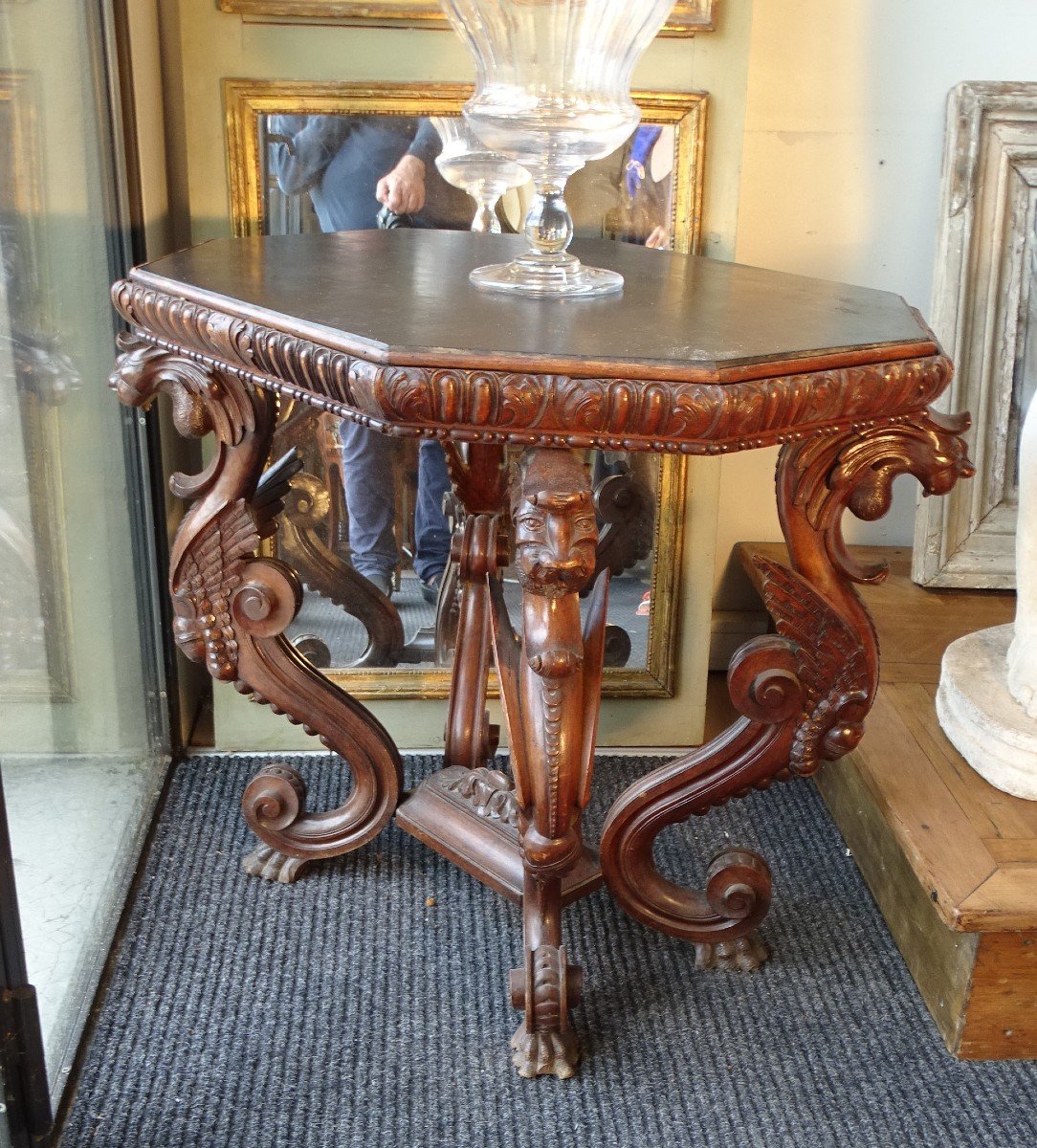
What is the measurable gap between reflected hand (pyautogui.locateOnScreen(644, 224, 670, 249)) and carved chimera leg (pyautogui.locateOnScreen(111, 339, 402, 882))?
0.68 m

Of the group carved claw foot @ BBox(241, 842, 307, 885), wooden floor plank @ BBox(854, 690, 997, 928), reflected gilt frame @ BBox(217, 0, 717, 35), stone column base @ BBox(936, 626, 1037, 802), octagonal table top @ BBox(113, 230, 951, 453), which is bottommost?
carved claw foot @ BBox(241, 842, 307, 885)

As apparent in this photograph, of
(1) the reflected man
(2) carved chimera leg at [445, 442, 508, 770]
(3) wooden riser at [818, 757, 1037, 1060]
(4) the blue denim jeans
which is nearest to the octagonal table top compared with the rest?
(2) carved chimera leg at [445, 442, 508, 770]

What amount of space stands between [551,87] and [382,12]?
57 centimetres

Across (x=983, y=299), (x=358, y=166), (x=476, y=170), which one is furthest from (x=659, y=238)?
(x=983, y=299)

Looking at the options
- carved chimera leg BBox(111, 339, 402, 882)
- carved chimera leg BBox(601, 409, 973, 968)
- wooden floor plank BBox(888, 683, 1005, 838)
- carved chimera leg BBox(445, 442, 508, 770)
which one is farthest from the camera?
carved chimera leg BBox(445, 442, 508, 770)

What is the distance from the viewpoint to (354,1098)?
1349 mm

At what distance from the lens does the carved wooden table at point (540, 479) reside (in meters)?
1.07

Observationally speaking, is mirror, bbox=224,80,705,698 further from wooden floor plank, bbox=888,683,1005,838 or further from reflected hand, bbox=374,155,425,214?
wooden floor plank, bbox=888,683,1005,838

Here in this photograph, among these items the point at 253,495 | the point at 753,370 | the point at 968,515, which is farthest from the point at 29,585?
the point at 968,515

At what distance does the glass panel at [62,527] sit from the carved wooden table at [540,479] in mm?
132

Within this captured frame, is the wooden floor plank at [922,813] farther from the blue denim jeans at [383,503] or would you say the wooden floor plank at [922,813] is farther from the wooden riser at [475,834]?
the blue denim jeans at [383,503]

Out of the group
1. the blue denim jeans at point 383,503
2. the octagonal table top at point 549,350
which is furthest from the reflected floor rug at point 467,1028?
the octagonal table top at point 549,350

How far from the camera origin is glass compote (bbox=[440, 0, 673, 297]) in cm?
126

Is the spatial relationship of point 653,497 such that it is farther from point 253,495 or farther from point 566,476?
point 566,476
